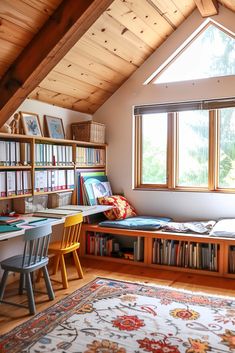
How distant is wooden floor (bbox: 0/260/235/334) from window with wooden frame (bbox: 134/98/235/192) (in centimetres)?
117

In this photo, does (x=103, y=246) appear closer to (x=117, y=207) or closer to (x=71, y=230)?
(x=117, y=207)

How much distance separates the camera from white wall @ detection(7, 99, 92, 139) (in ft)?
11.5

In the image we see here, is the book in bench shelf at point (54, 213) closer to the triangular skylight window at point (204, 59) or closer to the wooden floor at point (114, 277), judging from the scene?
the wooden floor at point (114, 277)

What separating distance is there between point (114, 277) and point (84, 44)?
95.6 inches

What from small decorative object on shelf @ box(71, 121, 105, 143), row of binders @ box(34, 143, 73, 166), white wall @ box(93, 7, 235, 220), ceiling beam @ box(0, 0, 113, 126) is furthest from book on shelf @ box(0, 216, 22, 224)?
white wall @ box(93, 7, 235, 220)

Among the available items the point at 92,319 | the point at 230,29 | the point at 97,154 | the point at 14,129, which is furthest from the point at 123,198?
the point at 230,29

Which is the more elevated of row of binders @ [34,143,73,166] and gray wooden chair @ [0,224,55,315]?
row of binders @ [34,143,73,166]

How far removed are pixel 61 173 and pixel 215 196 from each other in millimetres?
1876

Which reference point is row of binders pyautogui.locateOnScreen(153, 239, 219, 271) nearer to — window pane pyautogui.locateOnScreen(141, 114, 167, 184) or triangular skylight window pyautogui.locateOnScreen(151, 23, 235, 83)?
window pane pyautogui.locateOnScreen(141, 114, 167, 184)

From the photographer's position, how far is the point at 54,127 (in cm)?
387

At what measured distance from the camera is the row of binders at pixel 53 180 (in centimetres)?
335

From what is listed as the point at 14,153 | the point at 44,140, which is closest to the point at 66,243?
the point at 14,153

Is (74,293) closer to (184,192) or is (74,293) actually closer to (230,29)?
(184,192)

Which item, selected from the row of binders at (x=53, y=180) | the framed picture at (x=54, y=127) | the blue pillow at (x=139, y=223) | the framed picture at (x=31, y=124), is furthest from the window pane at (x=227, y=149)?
the framed picture at (x=31, y=124)
